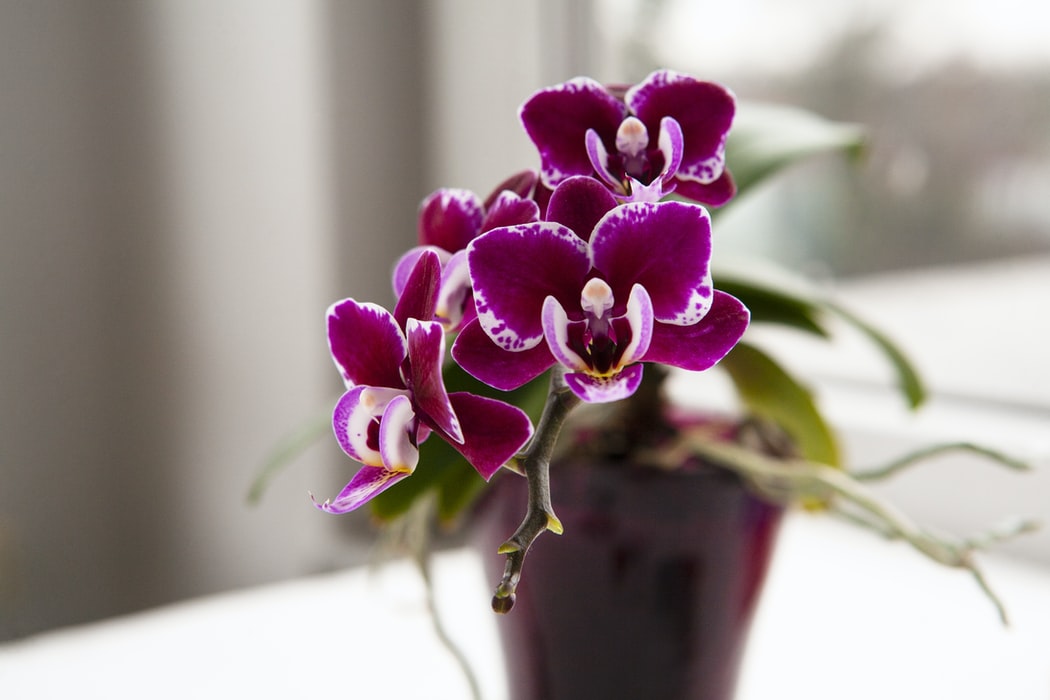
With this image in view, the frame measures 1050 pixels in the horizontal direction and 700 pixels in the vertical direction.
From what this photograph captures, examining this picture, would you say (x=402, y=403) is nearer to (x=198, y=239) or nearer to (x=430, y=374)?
(x=430, y=374)

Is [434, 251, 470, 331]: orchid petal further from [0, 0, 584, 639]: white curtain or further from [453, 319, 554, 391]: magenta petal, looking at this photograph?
[0, 0, 584, 639]: white curtain

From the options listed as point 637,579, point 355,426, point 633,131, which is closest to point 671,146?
point 633,131

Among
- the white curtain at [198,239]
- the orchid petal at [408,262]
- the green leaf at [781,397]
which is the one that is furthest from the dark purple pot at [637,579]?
the white curtain at [198,239]

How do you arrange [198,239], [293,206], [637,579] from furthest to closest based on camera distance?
[198,239], [293,206], [637,579]

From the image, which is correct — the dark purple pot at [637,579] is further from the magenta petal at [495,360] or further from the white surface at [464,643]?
the magenta petal at [495,360]

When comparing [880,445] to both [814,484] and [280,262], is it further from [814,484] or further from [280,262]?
[280,262]

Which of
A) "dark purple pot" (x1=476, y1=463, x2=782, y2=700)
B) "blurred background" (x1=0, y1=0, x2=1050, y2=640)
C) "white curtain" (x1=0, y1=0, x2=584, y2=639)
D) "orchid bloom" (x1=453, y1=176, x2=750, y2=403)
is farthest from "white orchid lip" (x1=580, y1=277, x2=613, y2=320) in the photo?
"white curtain" (x1=0, y1=0, x2=584, y2=639)
